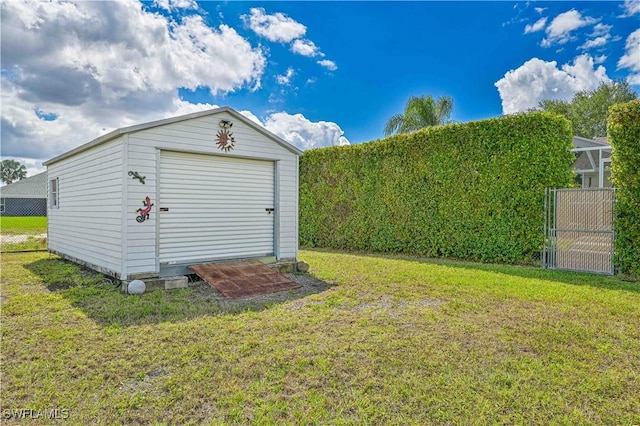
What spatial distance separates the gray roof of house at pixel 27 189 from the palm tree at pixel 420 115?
2866cm

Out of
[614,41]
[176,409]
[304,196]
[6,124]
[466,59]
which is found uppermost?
[614,41]

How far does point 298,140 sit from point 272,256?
350 inches

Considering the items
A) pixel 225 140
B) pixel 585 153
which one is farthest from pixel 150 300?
pixel 585 153

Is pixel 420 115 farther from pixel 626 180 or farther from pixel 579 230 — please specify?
pixel 626 180

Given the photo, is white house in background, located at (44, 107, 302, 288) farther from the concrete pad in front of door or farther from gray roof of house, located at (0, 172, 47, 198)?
gray roof of house, located at (0, 172, 47, 198)

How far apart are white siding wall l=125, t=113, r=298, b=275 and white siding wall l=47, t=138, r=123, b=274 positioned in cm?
25

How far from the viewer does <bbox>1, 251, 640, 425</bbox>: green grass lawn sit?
7.75 ft

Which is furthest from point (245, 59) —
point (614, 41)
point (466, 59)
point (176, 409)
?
point (614, 41)

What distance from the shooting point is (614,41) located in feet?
42.9

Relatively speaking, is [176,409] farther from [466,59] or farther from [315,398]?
[466,59]

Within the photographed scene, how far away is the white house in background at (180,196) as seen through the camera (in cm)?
572

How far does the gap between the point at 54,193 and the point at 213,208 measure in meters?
5.61

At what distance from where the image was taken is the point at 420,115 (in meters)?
15.5

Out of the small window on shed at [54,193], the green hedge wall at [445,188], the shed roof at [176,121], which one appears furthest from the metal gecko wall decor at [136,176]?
the green hedge wall at [445,188]
